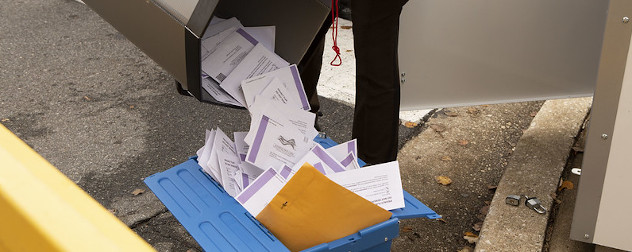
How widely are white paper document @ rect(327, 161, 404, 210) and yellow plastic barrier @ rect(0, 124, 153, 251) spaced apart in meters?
1.38

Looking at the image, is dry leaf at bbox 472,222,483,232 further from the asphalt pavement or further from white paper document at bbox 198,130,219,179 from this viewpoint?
white paper document at bbox 198,130,219,179

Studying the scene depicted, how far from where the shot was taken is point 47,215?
98cm

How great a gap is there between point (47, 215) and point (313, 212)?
1.27 m

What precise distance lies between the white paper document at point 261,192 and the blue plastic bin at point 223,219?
3 cm

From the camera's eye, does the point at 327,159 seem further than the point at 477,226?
No

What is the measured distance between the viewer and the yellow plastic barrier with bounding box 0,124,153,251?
0.94 metres

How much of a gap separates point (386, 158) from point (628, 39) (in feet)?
3.75

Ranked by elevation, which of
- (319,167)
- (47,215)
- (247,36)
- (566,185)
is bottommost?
(566,185)

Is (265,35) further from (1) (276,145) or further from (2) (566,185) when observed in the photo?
(2) (566,185)

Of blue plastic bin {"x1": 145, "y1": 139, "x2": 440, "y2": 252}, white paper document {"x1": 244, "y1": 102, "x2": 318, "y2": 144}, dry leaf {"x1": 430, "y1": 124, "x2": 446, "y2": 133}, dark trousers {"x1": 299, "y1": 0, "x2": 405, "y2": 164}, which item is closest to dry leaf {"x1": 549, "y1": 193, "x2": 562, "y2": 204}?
dark trousers {"x1": 299, "y1": 0, "x2": 405, "y2": 164}

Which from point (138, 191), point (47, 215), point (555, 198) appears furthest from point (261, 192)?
point (555, 198)

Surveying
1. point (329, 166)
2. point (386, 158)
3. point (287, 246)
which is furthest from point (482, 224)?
point (287, 246)

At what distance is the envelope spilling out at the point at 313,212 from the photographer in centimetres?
216

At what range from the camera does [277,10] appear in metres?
2.96
